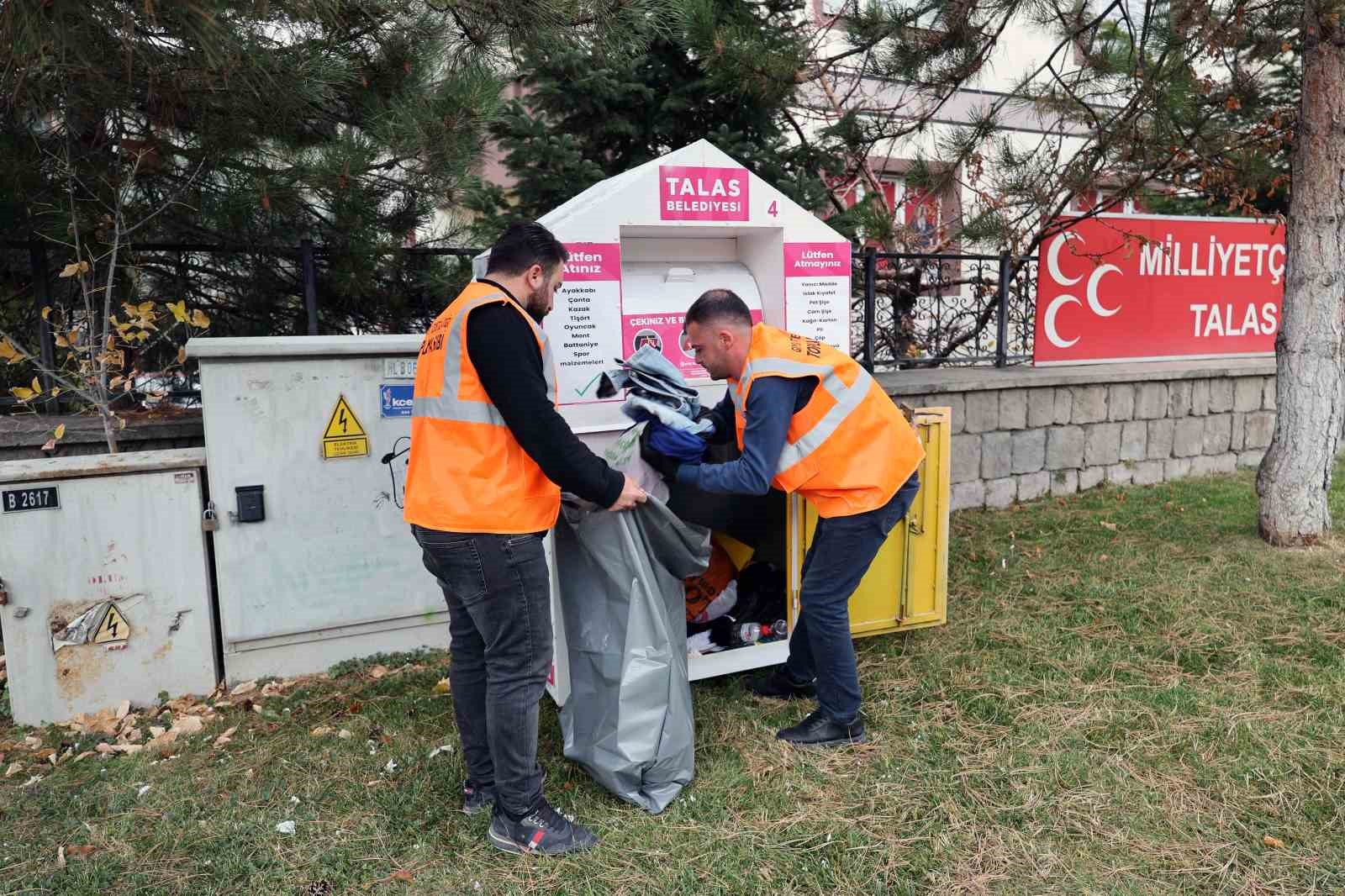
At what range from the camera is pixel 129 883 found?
231 cm

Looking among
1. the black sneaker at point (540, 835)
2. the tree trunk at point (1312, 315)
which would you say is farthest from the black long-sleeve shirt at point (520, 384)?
the tree trunk at point (1312, 315)

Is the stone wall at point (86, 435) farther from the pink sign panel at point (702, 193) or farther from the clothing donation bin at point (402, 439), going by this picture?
the pink sign panel at point (702, 193)

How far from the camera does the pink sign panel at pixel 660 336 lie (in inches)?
121

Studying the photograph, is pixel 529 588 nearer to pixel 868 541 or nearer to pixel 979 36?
pixel 868 541

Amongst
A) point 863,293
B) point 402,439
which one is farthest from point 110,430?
point 863,293

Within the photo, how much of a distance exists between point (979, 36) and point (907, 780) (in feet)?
13.2

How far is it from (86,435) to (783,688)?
301 cm

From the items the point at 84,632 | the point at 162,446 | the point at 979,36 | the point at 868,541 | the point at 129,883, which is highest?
the point at 979,36

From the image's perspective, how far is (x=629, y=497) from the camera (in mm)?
2465

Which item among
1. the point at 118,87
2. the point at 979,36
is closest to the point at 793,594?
the point at 118,87

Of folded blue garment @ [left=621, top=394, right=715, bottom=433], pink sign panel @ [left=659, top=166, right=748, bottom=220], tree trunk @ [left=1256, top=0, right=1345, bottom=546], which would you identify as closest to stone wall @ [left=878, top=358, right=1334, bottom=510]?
tree trunk @ [left=1256, top=0, right=1345, bottom=546]

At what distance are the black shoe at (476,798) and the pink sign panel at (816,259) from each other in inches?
78.2

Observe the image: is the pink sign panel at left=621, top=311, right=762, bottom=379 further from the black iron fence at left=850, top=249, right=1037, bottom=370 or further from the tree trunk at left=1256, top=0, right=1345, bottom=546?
the tree trunk at left=1256, top=0, right=1345, bottom=546

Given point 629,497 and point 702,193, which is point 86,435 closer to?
point 629,497
